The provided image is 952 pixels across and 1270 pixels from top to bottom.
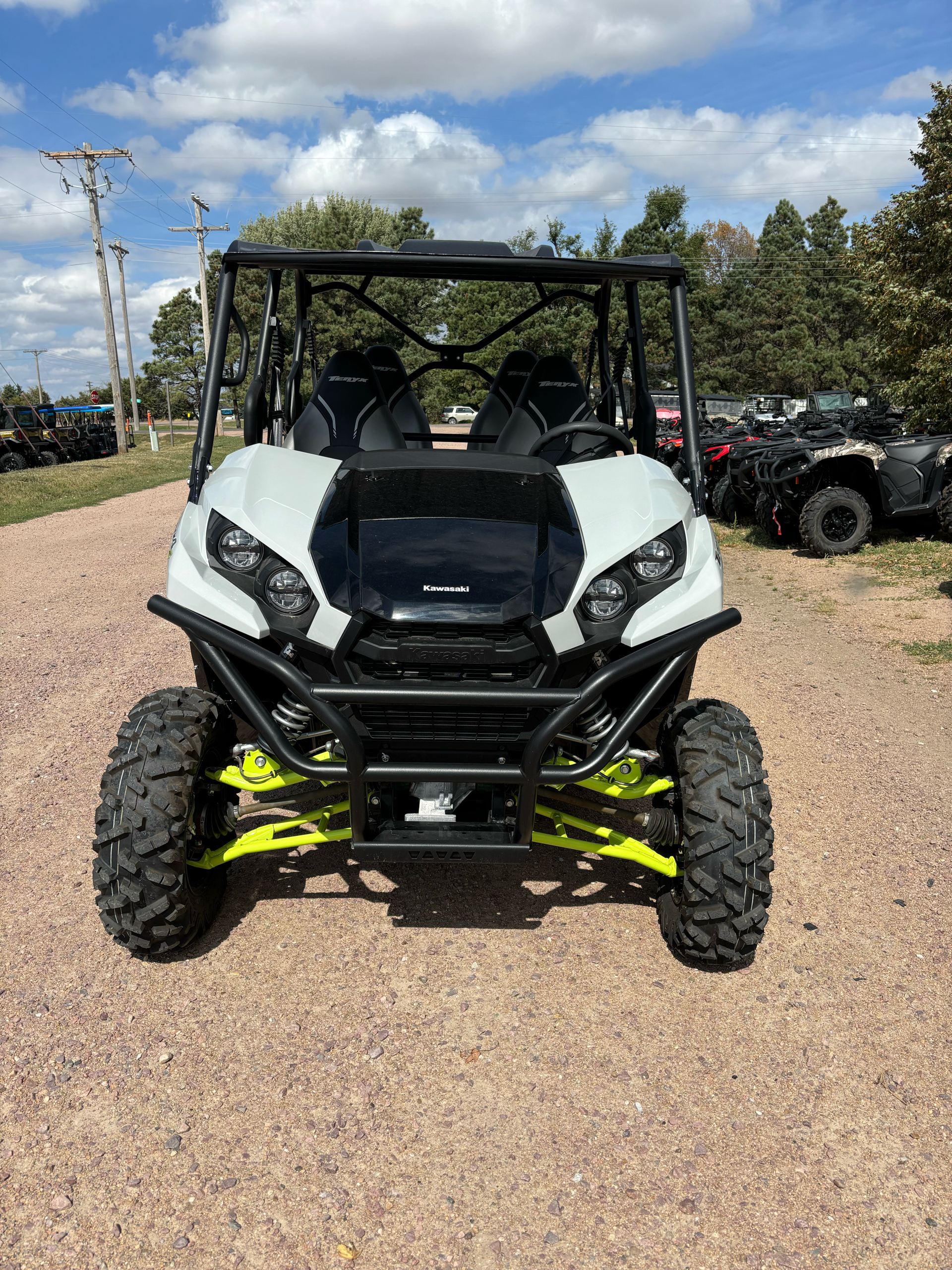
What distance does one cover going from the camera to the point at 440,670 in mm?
2555

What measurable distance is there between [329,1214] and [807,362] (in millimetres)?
44994

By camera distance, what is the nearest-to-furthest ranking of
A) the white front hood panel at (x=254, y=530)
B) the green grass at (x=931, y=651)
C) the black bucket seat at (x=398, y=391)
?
1. the white front hood panel at (x=254, y=530)
2. the black bucket seat at (x=398, y=391)
3. the green grass at (x=931, y=651)

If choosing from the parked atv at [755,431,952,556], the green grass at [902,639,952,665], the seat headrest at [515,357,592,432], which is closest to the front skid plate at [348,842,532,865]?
the seat headrest at [515,357,592,432]

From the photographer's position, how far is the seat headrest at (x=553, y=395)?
411 centimetres

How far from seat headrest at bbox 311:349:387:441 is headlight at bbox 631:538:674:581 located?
1.58 metres

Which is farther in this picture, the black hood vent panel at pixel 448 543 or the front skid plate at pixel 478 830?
the front skid plate at pixel 478 830

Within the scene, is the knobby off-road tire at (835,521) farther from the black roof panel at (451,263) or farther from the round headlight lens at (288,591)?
the round headlight lens at (288,591)

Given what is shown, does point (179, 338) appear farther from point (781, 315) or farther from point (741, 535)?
point (741, 535)

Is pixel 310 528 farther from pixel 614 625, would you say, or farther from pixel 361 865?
pixel 361 865

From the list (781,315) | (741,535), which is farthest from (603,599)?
(781,315)

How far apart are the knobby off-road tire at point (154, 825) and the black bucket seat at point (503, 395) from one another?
2.24 meters

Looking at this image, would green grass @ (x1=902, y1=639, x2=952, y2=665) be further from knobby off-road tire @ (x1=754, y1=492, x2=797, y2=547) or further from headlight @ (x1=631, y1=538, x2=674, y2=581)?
headlight @ (x1=631, y1=538, x2=674, y2=581)

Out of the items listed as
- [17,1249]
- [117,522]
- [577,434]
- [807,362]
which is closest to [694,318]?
[807,362]

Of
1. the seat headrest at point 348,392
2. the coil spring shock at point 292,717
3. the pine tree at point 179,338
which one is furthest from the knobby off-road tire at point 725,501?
the pine tree at point 179,338
